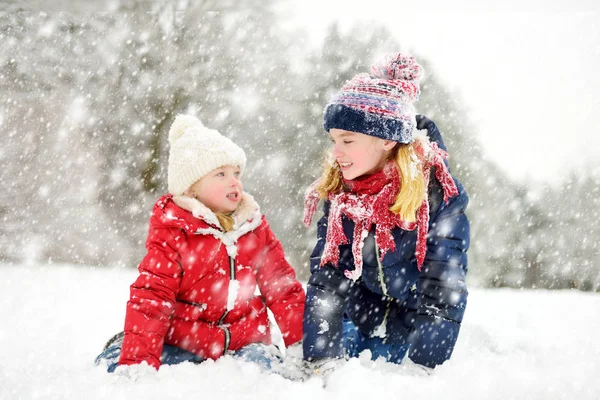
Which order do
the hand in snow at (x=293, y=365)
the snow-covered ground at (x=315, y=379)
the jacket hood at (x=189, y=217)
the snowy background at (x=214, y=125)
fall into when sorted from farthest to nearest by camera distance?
the snowy background at (x=214, y=125)
the jacket hood at (x=189, y=217)
the hand in snow at (x=293, y=365)
the snow-covered ground at (x=315, y=379)

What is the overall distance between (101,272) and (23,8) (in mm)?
→ 4188

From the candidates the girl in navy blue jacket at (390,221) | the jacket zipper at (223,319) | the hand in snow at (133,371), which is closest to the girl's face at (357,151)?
the girl in navy blue jacket at (390,221)

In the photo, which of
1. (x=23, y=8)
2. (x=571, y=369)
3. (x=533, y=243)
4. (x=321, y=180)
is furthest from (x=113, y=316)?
(x=533, y=243)

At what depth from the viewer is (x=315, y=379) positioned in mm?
1794

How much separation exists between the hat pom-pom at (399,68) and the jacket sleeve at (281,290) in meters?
1.00

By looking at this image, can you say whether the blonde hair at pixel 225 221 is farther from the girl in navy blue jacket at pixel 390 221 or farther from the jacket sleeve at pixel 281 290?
the girl in navy blue jacket at pixel 390 221

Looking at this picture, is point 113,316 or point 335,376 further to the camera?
point 113,316

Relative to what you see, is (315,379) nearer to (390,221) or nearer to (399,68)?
(390,221)

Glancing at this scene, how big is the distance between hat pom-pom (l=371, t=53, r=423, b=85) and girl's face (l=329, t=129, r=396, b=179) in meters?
0.29

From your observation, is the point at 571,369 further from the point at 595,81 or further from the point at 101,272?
the point at 595,81

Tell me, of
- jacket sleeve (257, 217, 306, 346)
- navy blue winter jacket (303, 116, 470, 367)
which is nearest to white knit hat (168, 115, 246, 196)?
jacket sleeve (257, 217, 306, 346)

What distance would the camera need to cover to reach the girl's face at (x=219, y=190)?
2.32 m

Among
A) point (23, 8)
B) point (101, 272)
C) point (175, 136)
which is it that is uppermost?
point (175, 136)

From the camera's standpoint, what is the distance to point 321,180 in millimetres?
2270
